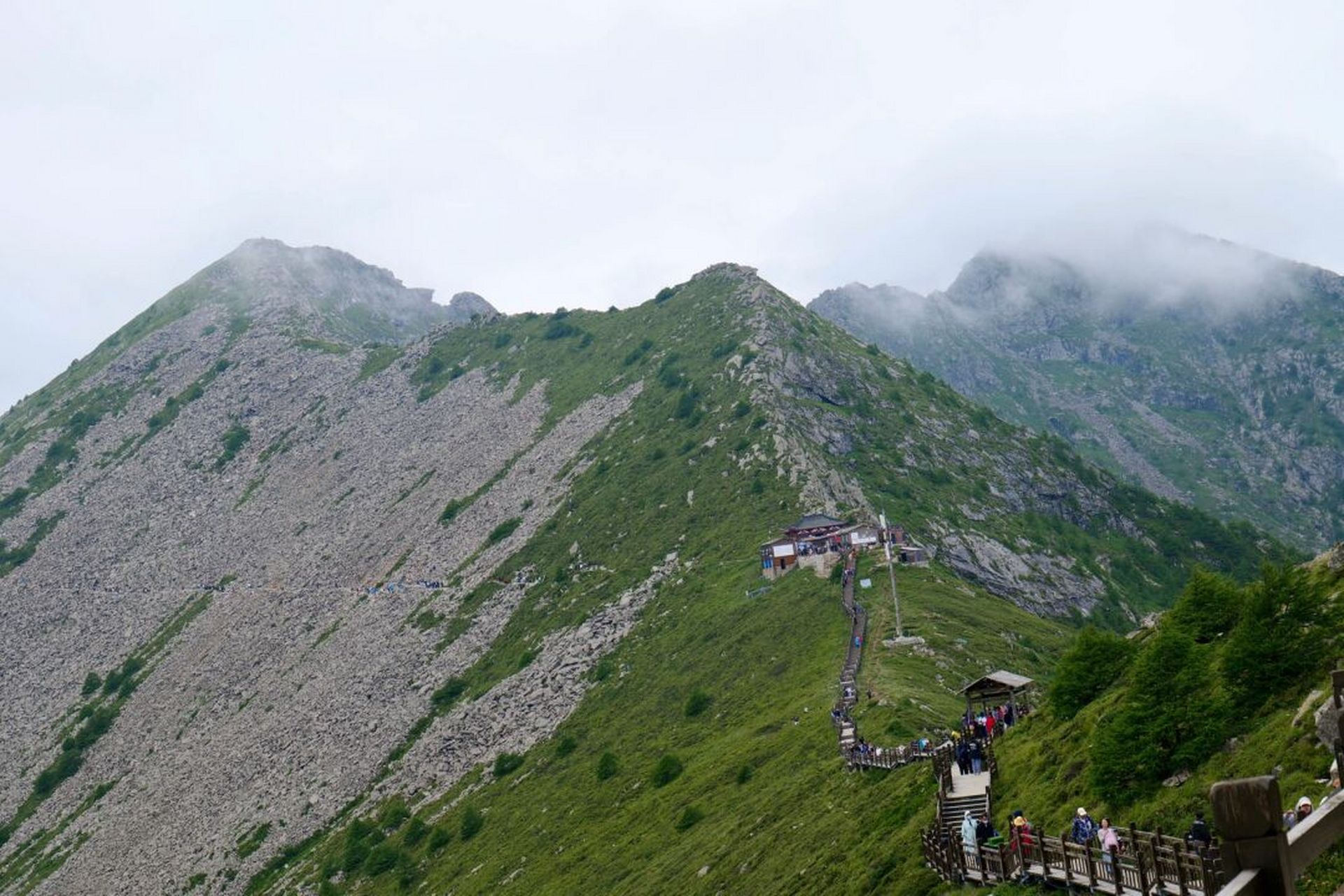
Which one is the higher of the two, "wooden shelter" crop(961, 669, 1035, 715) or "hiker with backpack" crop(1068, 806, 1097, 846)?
"hiker with backpack" crop(1068, 806, 1097, 846)

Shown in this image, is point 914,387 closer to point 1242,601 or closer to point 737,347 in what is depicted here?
point 737,347

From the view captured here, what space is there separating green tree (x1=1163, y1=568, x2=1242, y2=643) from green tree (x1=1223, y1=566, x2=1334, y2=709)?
5.63 metres

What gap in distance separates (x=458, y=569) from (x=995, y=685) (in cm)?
9531

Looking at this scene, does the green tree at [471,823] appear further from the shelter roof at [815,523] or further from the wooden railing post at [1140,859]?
the wooden railing post at [1140,859]

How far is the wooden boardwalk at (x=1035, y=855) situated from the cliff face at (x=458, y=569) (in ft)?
138

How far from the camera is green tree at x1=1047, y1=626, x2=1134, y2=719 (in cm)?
4716

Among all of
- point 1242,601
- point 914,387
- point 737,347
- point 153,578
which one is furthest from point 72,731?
point 1242,601

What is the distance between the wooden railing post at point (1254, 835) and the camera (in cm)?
691

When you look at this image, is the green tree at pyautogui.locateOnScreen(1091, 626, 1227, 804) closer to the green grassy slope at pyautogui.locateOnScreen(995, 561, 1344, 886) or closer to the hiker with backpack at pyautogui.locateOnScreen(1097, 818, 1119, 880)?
the green grassy slope at pyautogui.locateOnScreen(995, 561, 1344, 886)

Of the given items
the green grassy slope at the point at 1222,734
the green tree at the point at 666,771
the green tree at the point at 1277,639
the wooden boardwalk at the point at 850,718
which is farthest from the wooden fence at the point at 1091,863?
the green tree at the point at 666,771

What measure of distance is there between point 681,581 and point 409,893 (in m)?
38.1

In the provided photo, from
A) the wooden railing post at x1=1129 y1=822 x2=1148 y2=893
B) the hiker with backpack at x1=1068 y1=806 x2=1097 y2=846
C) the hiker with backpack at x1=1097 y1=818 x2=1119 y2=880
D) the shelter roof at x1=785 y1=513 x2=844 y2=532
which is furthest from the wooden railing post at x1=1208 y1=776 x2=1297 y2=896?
the shelter roof at x1=785 y1=513 x2=844 y2=532

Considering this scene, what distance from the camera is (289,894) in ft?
306

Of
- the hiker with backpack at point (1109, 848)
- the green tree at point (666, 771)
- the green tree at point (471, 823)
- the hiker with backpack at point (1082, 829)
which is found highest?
the hiker with backpack at point (1109, 848)
